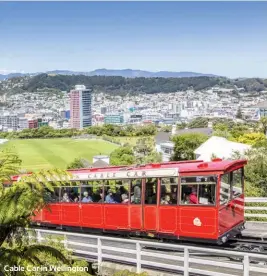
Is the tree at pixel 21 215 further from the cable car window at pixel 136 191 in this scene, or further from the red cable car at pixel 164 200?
the cable car window at pixel 136 191

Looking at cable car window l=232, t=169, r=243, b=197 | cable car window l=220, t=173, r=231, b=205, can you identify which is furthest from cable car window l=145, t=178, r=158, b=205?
cable car window l=232, t=169, r=243, b=197

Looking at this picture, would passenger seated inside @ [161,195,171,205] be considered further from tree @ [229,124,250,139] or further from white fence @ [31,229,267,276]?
tree @ [229,124,250,139]

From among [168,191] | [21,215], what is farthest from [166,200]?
[21,215]

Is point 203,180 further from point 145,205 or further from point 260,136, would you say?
point 260,136

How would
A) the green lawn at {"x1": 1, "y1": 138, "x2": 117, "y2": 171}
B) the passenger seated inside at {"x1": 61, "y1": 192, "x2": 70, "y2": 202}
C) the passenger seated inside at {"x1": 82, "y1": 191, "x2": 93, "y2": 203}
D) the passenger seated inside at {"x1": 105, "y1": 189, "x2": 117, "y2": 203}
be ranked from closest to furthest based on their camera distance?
1. the passenger seated inside at {"x1": 105, "y1": 189, "x2": 117, "y2": 203}
2. the passenger seated inside at {"x1": 82, "y1": 191, "x2": 93, "y2": 203}
3. the passenger seated inside at {"x1": 61, "y1": 192, "x2": 70, "y2": 202}
4. the green lawn at {"x1": 1, "y1": 138, "x2": 117, "y2": 171}

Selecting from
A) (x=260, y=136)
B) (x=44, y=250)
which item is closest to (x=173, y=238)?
(x=44, y=250)

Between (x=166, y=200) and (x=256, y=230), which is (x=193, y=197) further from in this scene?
(x=256, y=230)
